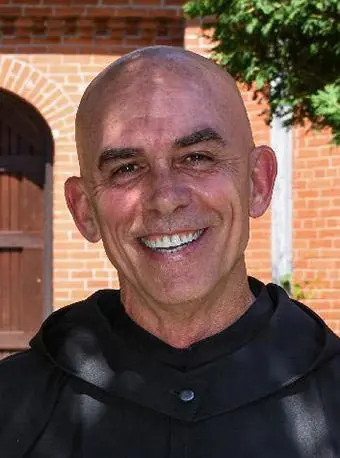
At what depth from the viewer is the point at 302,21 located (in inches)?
194

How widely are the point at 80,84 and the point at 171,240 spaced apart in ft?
19.1

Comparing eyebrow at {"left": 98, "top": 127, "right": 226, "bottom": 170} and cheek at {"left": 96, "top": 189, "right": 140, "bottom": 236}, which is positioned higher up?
eyebrow at {"left": 98, "top": 127, "right": 226, "bottom": 170}

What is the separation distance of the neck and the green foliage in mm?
2922

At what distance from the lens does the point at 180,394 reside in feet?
6.27

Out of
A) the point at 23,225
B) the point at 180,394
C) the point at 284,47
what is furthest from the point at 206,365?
the point at 23,225

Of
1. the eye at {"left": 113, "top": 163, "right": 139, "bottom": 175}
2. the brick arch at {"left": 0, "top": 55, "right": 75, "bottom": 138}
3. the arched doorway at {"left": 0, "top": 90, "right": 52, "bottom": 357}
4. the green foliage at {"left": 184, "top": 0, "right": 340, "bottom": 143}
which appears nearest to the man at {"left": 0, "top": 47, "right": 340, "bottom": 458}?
→ the eye at {"left": 113, "top": 163, "right": 139, "bottom": 175}

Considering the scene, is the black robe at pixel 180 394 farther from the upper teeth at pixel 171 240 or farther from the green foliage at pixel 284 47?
the green foliage at pixel 284 47

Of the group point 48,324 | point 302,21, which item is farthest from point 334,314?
point 48,324

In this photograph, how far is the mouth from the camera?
1.89 metres

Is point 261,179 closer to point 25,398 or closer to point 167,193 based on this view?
point 167,193

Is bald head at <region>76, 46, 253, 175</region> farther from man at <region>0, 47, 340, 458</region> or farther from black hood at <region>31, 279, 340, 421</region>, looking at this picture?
black hood at <region>31, 279, 340, 421</region>

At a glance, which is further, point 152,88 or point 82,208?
point 82,208

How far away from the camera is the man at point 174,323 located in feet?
6.17

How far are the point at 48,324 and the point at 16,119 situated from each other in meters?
6.03
